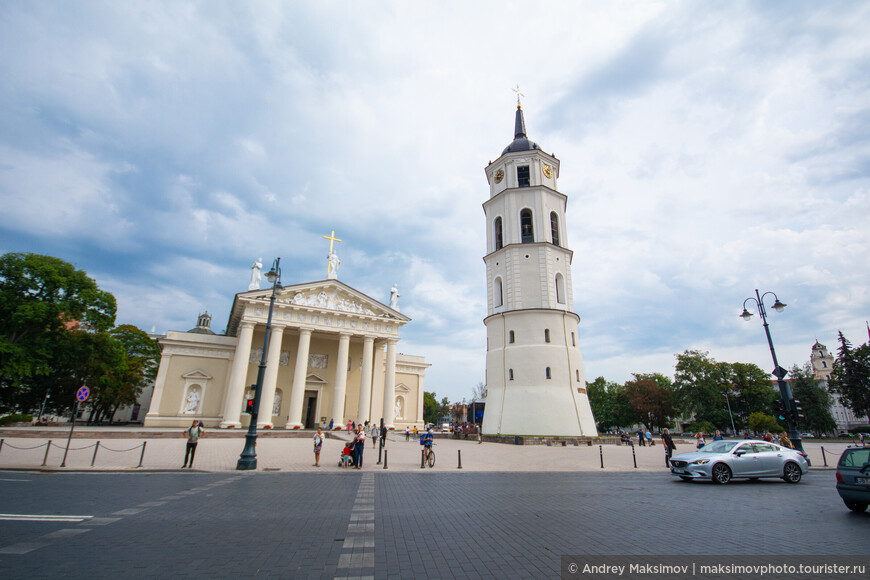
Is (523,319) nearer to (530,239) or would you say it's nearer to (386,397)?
(530,239)

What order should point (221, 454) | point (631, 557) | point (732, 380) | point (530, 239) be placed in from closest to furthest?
1. point (631, 557)
2. point (221, 454)
3. point (530, 239)
4. point (732, 380)

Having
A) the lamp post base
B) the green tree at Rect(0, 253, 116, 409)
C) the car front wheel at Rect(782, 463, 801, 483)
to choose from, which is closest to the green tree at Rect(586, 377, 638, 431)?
the car front wheel at Rect(782, 463, 801, 483)

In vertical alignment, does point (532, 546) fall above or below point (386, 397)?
below

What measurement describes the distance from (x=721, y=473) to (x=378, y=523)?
38.6ft

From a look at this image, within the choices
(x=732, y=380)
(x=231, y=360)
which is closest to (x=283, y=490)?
(x=231, y=360)

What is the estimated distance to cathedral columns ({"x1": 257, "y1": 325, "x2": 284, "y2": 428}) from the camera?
3259 centimetres

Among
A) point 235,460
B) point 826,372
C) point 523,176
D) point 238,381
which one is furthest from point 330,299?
point 826,372

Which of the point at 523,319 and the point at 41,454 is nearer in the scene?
the point at 41,454

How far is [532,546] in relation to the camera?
5.57 meters

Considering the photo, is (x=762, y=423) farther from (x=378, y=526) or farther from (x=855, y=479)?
(x=378, y=526)

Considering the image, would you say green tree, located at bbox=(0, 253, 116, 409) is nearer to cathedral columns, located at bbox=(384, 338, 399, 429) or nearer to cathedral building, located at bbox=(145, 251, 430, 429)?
cathedral building, located at bbox=(145, 251, 430, 429)

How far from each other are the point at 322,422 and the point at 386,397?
21.5 feet

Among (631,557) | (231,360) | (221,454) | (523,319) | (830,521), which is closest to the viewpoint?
(631,557)

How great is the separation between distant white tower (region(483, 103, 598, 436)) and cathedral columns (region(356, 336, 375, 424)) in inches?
419
